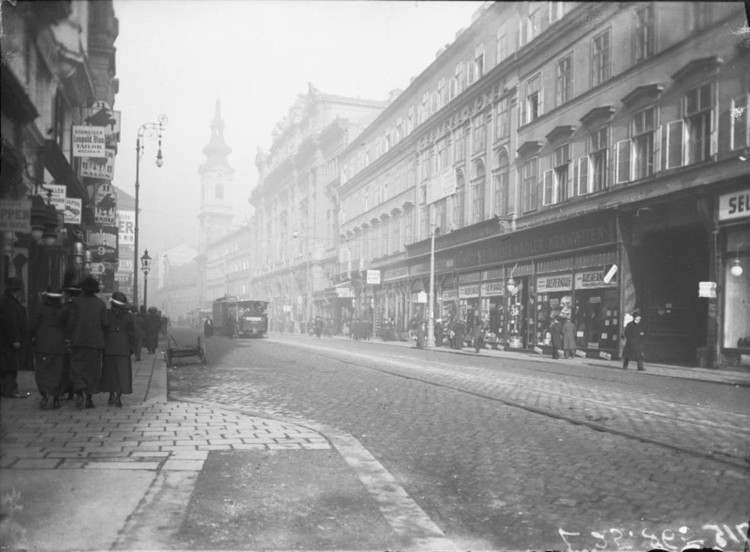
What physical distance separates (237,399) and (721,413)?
256 inches

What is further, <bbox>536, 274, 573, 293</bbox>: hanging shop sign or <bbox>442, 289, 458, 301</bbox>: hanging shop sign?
<bbox>442, 289, 458, 301</bbox>: hanging shop sign

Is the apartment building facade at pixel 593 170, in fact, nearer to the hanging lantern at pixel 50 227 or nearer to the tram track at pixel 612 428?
the tram track at pixel 612 428

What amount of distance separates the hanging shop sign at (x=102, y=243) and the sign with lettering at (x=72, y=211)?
1.63 meters

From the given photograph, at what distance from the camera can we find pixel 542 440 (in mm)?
6059

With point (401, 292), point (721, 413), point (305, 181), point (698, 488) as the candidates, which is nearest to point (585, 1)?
point (698, 488)

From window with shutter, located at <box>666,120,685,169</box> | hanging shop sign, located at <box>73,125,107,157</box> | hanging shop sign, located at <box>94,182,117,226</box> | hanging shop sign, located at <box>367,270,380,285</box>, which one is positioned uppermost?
window with shutter, located at <box>666,120,685,169</box>

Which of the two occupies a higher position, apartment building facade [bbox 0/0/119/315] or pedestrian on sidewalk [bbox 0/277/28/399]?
apartment building facade [bbox 0/0/119/315]

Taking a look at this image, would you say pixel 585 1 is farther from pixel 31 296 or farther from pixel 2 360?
pixel 31 296

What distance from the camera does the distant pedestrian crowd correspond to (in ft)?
25.0

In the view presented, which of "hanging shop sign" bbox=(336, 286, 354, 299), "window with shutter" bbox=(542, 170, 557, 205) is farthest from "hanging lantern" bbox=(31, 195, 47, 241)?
"hanging shop sign" bbox=(336, 286, 354, 299)

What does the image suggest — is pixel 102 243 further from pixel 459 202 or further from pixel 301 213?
pixel 301 213

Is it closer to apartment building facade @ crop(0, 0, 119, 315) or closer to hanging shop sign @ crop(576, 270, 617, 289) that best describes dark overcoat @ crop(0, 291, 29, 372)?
apartment building facade @ crop(0, 0, 119, 315)

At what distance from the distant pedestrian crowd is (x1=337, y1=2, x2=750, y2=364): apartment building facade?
489 cm

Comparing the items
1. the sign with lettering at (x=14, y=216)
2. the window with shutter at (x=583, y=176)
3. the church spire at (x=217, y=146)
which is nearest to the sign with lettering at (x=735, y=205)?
the window with shutter at (x=583, y=176)
